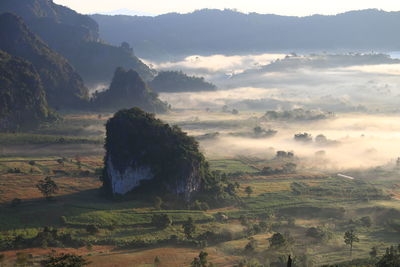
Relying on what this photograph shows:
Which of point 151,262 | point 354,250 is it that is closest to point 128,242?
point 151,262

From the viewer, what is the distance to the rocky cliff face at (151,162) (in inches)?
5128

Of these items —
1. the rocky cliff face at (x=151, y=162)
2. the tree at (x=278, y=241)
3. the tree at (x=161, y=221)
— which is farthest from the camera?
the rocky cliff face at (x=151, y=162)

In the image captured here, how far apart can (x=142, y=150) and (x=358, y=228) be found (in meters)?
61.2

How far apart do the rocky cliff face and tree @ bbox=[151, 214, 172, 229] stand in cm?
1798

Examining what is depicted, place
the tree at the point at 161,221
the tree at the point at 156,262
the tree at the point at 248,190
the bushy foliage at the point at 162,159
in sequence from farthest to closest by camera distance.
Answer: the tree at the point at 248,190, the bushy foliage at the point at 162,159, the tree at the point at 161,221, the tree at the point at 156,262

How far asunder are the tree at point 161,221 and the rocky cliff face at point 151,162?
59.0 feet

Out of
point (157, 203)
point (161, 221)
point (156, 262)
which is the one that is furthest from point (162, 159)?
point (156, 262)

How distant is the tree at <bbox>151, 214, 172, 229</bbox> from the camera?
111m

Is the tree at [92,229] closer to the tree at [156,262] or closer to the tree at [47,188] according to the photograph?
the tree at [156,262]

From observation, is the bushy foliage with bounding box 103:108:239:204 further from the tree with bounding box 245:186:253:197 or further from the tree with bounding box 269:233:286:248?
the tree with bounding box 269:233:286:248

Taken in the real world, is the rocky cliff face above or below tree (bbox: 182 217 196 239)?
above

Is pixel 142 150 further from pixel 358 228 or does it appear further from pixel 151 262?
pixel 358 228

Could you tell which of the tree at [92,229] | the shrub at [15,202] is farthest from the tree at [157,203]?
the shrub at [15,202]

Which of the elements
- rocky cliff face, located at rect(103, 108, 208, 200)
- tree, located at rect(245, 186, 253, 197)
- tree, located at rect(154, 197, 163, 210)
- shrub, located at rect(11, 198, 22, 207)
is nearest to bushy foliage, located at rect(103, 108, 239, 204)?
rocky cliff face, located at rect(103, 108, 208, 200)
